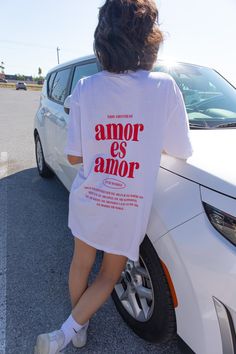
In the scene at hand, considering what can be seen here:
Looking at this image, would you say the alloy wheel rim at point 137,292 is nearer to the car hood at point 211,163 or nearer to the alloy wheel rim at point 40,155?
the car hood at point 211,163

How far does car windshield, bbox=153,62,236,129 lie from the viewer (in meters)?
2.39

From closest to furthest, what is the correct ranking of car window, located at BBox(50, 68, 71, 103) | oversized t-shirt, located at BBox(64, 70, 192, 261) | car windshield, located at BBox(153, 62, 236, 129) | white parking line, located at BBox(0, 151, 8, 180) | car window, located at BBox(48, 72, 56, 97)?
oversized t-shirt, located at BBox(64, 70, 192, 261), car windshield, located at BBox(153, 62, 236, 129), car window, located at BBox(50, 68, 71, 103), car window, located at BBox(48, 72, 56, 97), white parking line, located at BBox(0, 151, 8, 180)

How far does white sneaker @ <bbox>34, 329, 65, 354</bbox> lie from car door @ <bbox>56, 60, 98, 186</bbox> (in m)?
1.48

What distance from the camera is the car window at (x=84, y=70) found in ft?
10.4

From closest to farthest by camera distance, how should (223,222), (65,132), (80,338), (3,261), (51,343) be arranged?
1. (223,222)
2. (51,343)
3. (80,338)
4. (3,261)
5. (65,132)

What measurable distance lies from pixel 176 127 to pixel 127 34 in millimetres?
472

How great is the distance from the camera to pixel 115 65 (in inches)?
60.2

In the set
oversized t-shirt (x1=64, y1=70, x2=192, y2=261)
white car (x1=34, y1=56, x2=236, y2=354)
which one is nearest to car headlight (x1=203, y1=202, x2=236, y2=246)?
white car (x1=34, y1=56, x2=236, y2=354)

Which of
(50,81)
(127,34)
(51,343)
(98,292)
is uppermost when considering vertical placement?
(127,34)

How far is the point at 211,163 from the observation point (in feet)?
5.46

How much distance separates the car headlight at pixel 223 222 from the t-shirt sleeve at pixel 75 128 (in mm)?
687

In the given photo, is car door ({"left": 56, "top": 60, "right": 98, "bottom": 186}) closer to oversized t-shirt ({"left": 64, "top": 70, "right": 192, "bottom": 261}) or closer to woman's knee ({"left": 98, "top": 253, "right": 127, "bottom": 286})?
woman's knee ({"left": 98, "top": 253, "right": 127, "bottom": 286})

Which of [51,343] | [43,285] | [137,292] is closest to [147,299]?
[137,292]

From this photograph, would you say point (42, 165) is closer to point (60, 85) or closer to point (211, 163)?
point (60, 85)
